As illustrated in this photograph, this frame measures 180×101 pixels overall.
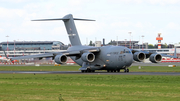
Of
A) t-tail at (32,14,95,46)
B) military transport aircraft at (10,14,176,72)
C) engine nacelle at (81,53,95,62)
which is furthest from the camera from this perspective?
t-tail at (32,14,95,46)

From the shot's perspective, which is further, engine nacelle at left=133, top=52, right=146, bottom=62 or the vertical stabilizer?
the vertical stabilizer

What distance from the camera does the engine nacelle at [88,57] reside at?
44303mm

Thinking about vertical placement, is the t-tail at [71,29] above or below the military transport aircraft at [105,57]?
above

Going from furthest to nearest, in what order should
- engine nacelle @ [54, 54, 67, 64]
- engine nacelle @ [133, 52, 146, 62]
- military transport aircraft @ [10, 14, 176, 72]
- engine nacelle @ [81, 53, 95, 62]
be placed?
1. engine nacelle @ [133, 52, 146, 62]
2. engine nacelle @ [81, 53, 95, 62]
3. military transport aircraft @ [10, 14, 176, 72]
4. engine nacelle @ [54, 54, 67, 64]

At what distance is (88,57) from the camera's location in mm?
45438

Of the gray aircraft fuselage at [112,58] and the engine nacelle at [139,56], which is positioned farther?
the engine nacelle at [139,56]

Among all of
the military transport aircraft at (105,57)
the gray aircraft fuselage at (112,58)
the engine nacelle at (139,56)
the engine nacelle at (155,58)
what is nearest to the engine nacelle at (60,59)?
the military transport aircraft at (105,57)

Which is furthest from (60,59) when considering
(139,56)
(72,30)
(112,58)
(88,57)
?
(139,56)

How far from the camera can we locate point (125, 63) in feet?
143

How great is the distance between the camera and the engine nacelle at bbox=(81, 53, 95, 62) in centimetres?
4430

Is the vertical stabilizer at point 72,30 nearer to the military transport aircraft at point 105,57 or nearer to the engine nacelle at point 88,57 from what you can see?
the military transport aircraft at point 105,57

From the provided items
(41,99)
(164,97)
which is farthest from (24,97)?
(164,97)

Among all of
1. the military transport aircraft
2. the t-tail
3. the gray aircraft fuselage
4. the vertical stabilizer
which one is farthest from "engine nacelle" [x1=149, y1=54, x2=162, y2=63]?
the vertical stabilizer

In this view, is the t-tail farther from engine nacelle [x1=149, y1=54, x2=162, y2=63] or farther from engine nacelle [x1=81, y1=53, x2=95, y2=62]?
engine nacelle [x1=149, y1=54, x2=162, y2=63]
